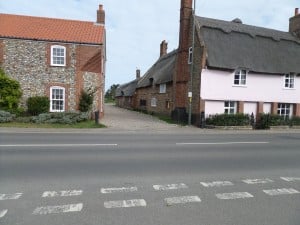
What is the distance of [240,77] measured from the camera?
24.6 metres

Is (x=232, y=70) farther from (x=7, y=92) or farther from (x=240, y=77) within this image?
(x=7, y=92)

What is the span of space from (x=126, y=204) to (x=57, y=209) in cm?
120

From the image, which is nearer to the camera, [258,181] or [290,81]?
[258,181]

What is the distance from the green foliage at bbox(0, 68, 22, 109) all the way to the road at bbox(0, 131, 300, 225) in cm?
1286

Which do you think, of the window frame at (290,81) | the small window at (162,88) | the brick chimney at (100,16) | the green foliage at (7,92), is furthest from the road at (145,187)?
the small window at (162,88)

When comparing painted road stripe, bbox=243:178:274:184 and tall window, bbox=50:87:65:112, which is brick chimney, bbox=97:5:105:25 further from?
painted road stripe, bbox=243:178:274:184

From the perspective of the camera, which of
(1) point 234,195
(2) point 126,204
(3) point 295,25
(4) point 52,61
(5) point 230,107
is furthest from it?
(3) point 295,25

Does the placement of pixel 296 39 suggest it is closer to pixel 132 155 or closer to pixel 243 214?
pixel 132 155

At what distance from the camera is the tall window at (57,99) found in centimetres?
2320

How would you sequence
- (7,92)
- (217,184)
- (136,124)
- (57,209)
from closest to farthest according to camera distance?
(57,209) → (217,184) → (7,92) → (136,124)

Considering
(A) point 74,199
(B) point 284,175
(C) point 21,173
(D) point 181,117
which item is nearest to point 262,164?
(B) point 284,175

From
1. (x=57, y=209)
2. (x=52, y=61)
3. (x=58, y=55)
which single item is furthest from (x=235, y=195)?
(x=58, y=55)

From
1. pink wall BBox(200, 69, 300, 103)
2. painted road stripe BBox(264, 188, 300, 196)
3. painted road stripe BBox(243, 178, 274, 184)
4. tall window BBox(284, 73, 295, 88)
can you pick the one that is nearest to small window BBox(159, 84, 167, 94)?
pink wall BBox(200, 69, 300, 103)

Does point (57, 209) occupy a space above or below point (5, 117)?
below
